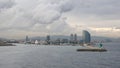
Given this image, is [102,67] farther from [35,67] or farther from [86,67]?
[35,67]

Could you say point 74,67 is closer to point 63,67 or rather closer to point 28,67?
point 63,67

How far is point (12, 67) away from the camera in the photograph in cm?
8650

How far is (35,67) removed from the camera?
86.3 metres

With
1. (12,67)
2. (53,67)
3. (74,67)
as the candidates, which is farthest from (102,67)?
(12,67)

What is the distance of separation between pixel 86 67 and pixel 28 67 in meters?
19.7

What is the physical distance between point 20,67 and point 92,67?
79.2 ft

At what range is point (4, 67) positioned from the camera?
280 ft

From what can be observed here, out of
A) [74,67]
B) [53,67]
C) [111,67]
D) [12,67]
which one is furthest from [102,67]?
[12,67]

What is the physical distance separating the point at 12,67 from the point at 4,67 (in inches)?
105

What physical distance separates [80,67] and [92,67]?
404 centimetres

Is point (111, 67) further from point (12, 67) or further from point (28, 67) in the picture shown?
point (12, 67)

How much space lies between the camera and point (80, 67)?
3489 inches

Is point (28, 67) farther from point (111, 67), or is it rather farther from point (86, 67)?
point (111, 67)

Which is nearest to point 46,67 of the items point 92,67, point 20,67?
point 20,67
